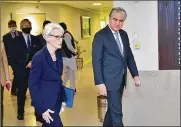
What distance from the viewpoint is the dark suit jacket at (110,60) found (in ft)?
4.87

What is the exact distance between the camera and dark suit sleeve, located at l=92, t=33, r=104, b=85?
4.83 feet

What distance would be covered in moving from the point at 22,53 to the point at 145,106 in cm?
131

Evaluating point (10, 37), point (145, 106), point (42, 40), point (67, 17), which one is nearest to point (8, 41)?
point (10, 37)

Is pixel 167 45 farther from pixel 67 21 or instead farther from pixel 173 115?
pixel 67 21

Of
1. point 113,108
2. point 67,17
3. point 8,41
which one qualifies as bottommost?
point 113,108

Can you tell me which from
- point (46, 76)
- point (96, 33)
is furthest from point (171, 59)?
point (46, 76)

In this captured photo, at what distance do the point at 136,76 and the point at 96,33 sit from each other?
359 millimetres

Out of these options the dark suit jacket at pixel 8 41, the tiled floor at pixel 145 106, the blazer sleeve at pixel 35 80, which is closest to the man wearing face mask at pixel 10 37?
the dark suit jacket at pixel 8 41

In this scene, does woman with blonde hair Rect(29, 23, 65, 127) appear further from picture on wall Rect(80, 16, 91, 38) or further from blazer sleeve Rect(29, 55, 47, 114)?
picture on wall Rect(80, 16, 91, 38)

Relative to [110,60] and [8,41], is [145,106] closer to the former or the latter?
[110,60]

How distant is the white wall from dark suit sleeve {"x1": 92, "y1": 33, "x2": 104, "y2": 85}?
179 mm

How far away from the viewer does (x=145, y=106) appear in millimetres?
2289

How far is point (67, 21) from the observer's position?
1.40 m

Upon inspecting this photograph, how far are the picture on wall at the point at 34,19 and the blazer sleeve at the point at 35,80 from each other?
4.3 inches
